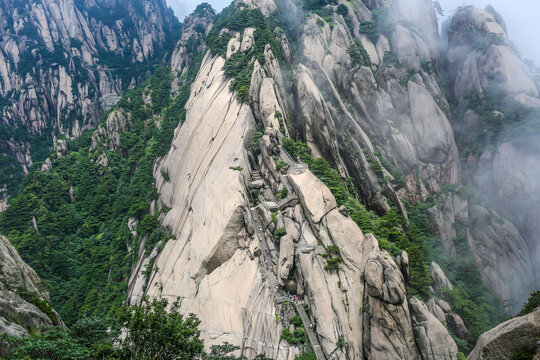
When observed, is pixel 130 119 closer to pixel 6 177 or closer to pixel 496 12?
pixel 6 177

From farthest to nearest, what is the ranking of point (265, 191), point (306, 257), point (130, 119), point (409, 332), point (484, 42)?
point (130, 119) < point (484, 42) < point (265, 191) < point (306, 257) < point (409, 332)

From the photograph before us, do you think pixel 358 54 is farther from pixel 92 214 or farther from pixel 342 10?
pixel 92 214

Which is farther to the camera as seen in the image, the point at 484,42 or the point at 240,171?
the point at 484,42

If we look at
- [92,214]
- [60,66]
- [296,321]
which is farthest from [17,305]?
[60,66]

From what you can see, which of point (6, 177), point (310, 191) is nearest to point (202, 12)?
point (6, 177)

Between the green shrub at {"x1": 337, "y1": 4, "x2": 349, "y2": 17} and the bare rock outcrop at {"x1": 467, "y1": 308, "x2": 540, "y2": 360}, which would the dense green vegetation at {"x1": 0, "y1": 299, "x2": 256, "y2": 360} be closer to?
the bare rock outcrop at {"x1": 467, "y1": 308, "x2": 540, "y2": 360}

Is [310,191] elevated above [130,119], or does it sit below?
below

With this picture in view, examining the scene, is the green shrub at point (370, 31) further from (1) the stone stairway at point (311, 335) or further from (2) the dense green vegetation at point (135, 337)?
(2) the dense green vegetation at point (135, 337)
